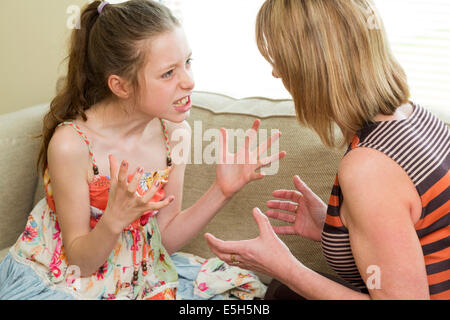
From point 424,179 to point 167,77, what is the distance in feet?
2.08

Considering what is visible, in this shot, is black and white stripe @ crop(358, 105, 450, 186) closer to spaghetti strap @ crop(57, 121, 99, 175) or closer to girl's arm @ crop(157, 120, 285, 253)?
girl's arm @ crop(157, 120, 285, 253)

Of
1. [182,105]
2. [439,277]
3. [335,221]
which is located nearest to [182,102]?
[182,105]

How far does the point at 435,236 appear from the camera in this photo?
0.96 metres

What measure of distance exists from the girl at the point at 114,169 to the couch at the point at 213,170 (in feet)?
0.47

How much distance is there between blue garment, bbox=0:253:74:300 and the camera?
4.15ft

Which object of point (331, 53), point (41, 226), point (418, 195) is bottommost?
point (41, 226)

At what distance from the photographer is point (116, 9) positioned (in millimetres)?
1204

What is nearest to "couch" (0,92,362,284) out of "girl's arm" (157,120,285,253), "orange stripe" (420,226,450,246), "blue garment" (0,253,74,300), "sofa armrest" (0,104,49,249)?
"sofa armrest" (0,104,49,249)

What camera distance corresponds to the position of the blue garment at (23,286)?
1.26 meters
